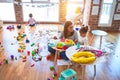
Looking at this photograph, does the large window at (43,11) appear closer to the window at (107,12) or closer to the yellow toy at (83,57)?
the window at (107,12)

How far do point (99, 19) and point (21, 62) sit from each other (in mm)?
2834

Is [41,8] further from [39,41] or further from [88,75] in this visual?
[88,75]

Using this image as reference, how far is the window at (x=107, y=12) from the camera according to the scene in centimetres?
427

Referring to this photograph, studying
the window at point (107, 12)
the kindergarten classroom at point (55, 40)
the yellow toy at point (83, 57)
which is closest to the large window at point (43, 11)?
the kindergarten classroom at point (55, 40)

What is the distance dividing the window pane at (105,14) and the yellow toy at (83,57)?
290 centimetres

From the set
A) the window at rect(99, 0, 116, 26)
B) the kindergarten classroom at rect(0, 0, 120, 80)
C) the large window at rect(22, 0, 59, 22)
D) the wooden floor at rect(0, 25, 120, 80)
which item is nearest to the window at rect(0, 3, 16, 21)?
the kindergarten classroom at rect(0, 0, 120, 80)

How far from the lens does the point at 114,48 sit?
3.35 m

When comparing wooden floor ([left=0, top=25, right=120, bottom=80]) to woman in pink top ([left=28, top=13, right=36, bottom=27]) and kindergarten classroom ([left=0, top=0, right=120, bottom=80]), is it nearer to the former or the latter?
kindergarten classroom ([left=0, top=0, right=120, bottom=80])

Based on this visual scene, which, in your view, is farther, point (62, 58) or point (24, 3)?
point (24, 3)

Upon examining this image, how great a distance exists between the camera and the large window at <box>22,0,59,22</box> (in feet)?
16.0

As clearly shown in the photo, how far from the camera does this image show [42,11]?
5.12 m

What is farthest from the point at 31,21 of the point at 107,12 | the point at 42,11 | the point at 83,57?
the point at 83,57

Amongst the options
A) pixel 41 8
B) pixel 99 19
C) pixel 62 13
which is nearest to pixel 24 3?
pixel 41 8

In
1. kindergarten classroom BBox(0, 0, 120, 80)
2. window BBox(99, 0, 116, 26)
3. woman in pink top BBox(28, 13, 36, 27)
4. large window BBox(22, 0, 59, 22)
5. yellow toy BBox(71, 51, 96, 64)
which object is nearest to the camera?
yellow toy BBox(71, 51, 96, 64)
